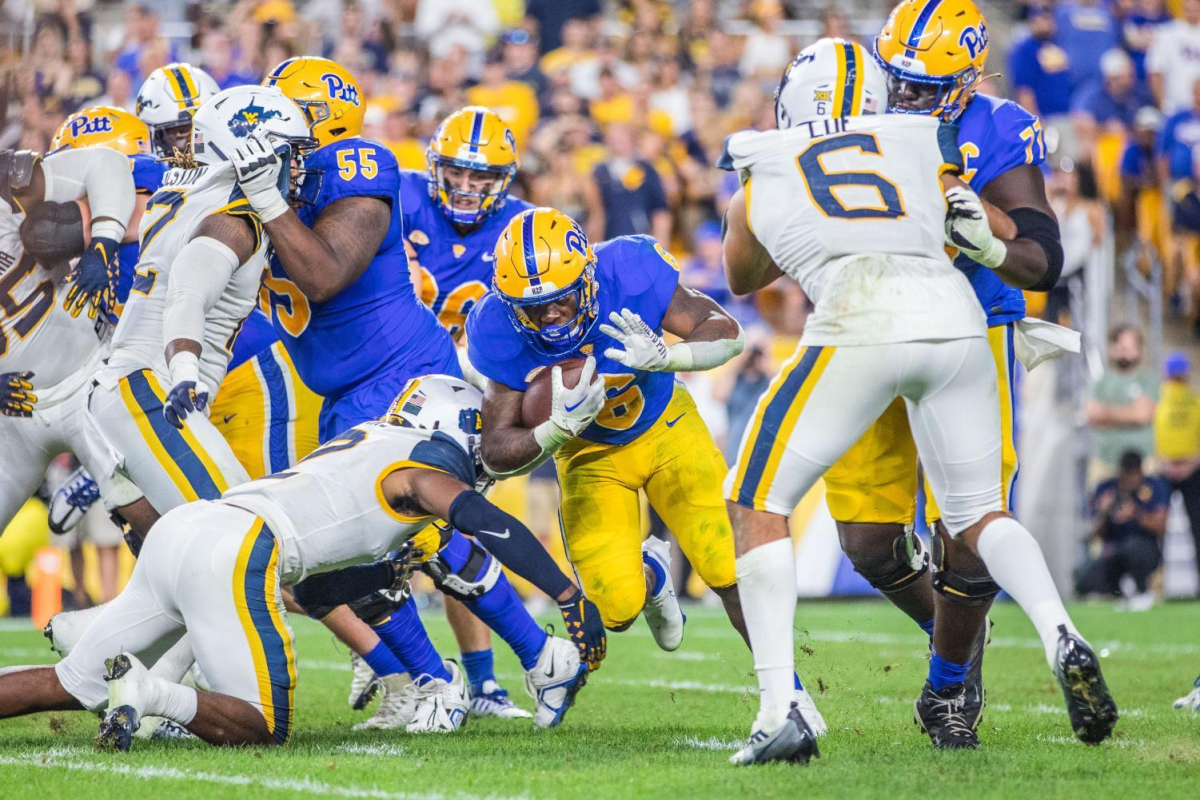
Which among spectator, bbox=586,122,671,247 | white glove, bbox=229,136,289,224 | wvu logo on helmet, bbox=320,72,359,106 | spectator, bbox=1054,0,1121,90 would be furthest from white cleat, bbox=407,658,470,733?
spectator, bbox=1054,0,1121,90

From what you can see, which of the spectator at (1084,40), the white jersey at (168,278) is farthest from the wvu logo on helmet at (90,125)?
the spectator at (1084,40)

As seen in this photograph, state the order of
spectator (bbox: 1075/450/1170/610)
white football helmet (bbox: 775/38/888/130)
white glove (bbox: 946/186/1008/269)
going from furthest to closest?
1. spectator (bbox: 1075/450/1170/610)
2. white football helmet (bbox: 775/38/888/130)
3. white glove (bbox: 946/186/1008/269)

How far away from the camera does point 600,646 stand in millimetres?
4445

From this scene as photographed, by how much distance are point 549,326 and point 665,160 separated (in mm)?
7698

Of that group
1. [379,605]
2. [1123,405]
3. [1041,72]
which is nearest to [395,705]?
[379,605]

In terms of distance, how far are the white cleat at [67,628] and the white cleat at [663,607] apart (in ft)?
6.01

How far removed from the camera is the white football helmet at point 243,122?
504 centimetres

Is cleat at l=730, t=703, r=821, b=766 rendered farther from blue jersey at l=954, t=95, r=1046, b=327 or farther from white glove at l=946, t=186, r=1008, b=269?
blue jersey at l=954, t=95, r=1046, b=327

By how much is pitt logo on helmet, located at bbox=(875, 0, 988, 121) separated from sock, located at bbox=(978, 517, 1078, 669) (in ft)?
4.19

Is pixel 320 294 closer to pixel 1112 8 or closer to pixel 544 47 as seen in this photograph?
pixel 544 47

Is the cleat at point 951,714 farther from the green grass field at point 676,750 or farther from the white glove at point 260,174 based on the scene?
the white glove at point 260,174

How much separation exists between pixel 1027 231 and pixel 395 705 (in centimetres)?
264

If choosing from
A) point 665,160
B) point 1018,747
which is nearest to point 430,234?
point 1018,747

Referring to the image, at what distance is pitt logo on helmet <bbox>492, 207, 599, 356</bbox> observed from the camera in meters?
4.61
